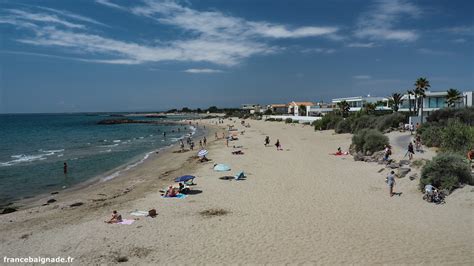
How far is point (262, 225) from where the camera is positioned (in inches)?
468

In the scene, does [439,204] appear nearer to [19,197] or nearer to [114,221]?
[114,221]

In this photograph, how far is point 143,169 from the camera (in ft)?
88.3

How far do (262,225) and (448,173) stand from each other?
7816mm

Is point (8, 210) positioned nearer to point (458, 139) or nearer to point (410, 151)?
point (410, 151)

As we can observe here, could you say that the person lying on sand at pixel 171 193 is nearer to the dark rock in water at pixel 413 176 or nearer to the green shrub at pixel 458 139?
the dark rock in water at pixel 413 176

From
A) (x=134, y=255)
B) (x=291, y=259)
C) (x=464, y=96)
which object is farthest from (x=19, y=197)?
(x=464, y=96)

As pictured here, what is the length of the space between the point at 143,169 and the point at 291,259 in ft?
64.7

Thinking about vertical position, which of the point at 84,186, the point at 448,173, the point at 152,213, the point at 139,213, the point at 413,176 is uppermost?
the point at 448,173

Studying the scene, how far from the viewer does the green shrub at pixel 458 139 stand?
800 inches

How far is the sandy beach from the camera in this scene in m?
9.51

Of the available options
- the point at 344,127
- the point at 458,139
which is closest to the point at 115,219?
the point at 458,139

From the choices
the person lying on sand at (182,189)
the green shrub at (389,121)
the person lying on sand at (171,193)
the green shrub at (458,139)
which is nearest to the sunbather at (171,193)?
the person lying on sand at (171,193)

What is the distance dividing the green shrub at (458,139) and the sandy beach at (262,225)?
17.8 ft

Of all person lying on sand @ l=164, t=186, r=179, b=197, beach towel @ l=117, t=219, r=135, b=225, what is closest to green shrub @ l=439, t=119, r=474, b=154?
person lying on sand @ l=164, t=186, r=179, b=197
